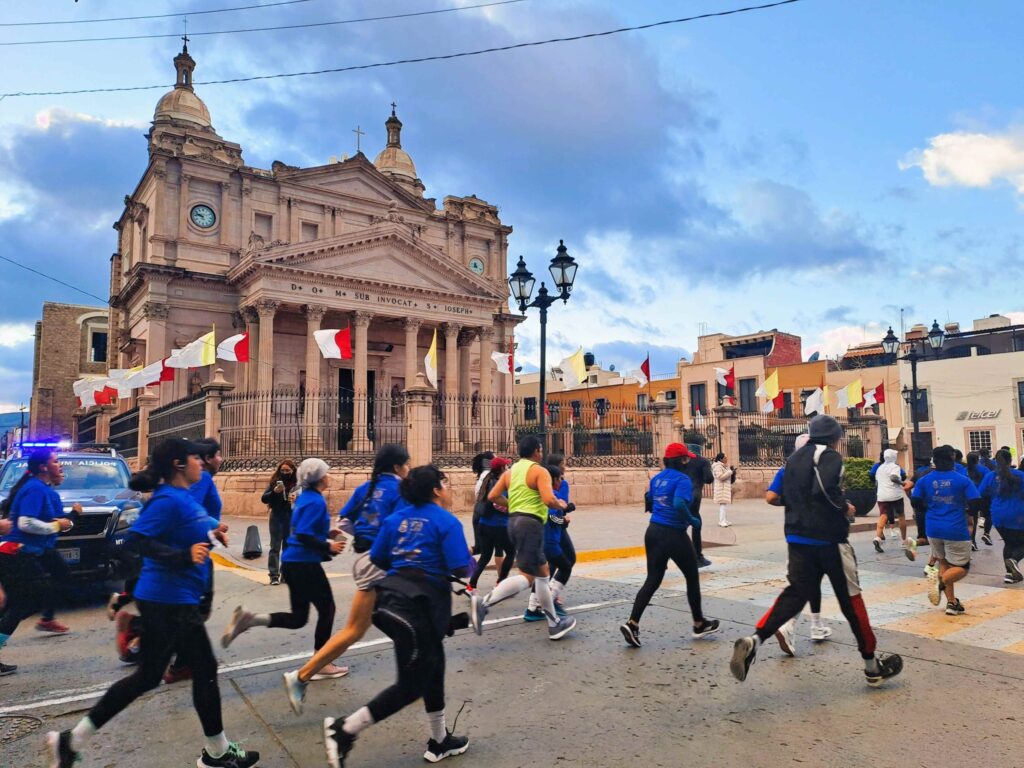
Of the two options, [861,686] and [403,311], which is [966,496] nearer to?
[861,686]

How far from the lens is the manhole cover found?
425 cm

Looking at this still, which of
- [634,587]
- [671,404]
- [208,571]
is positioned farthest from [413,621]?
[671,404]

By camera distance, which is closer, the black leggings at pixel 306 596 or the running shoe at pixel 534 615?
the black leggings at pixel 306 596

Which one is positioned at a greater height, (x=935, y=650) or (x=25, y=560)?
(x=25, y=560)

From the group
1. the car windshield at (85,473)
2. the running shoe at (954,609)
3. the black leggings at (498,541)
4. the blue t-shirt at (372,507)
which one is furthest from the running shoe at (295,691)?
the car windshield at (85,473)

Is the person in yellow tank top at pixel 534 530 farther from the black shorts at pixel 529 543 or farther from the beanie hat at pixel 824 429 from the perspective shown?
the beanie hat at pixel 824 429

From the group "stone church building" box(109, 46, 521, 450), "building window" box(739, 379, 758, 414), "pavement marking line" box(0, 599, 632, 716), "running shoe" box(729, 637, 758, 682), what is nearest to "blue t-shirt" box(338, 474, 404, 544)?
"pavement marking line" box(0, 599, 632, 716)

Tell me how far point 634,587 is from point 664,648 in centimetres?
289

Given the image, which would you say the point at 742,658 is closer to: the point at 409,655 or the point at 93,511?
the point at 409,655

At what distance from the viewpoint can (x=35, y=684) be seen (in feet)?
17.4

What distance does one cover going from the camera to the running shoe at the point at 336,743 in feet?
11.2

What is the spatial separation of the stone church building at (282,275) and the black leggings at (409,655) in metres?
25.4

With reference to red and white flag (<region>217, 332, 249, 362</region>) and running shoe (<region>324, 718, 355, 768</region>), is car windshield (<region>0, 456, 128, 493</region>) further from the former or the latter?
red and white flag (<region>217, 332, 249, 362</region>)

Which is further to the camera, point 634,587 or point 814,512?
point 634,587
